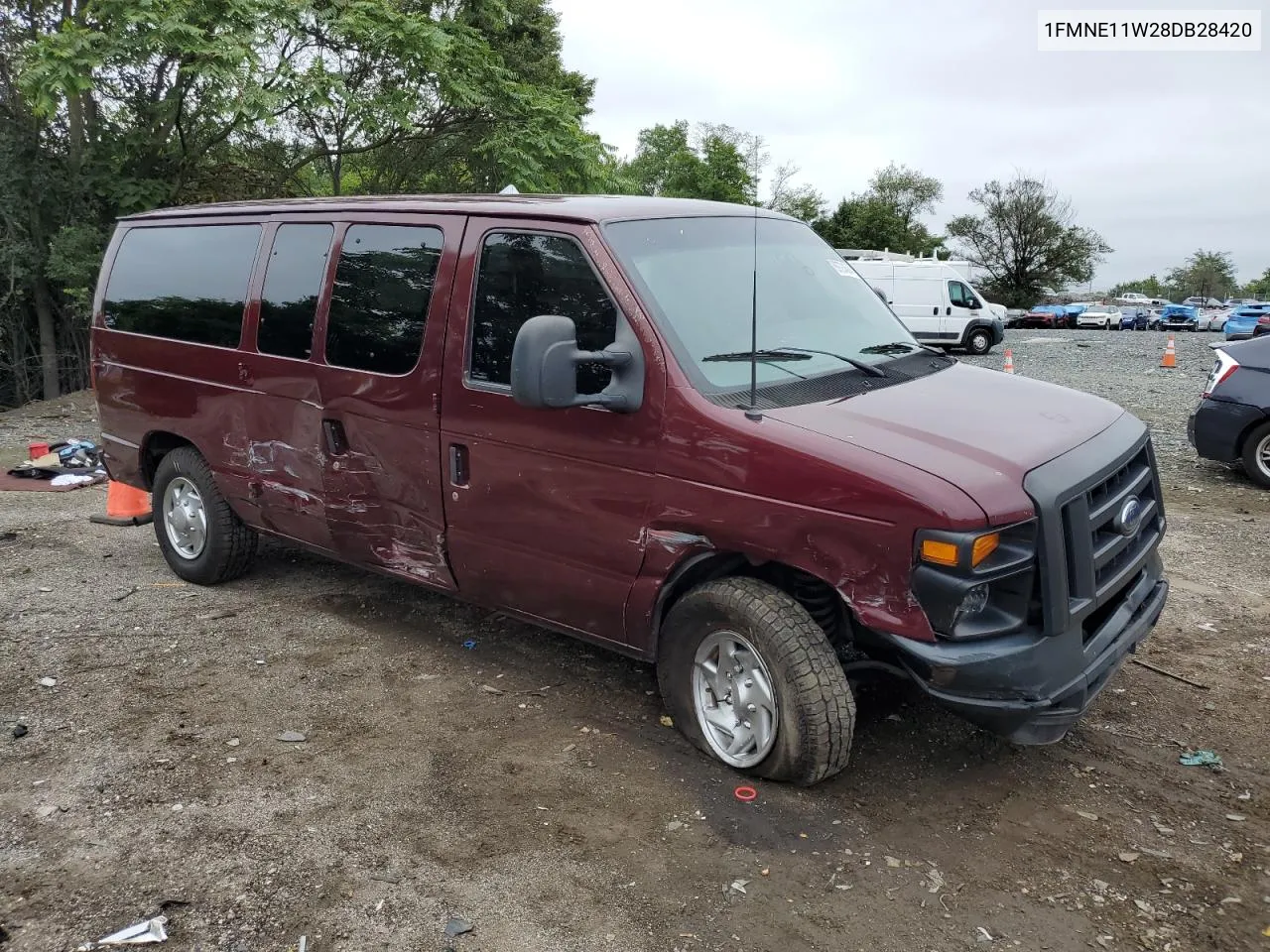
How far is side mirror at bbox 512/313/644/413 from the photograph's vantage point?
3.50 m

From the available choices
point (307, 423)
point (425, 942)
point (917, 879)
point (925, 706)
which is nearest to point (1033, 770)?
point (925, 706)

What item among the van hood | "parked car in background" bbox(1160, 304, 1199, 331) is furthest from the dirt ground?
"parked car in background" bbox(1160, 304, 1199, 331)

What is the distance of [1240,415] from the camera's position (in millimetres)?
8609

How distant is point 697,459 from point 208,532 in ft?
11.7

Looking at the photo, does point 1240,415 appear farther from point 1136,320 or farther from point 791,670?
point 1136,320

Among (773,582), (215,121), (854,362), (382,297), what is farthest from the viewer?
(215,121)

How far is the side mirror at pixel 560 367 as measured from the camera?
3.50 meters

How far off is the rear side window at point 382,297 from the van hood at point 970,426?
5.77ft

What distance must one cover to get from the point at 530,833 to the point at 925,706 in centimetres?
192

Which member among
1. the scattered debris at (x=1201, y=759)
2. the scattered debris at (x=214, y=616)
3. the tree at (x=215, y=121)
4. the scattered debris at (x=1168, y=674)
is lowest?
the scattered debris at (x=1201, y=759)

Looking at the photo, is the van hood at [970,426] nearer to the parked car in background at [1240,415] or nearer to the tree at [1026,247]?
the parked car in background at [1240,415]

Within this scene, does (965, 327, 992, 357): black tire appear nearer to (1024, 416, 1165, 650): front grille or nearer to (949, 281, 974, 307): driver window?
(949, 281, 974, 307): driver window

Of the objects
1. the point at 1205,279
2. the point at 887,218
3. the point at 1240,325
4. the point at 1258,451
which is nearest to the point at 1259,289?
the point at 1205,279

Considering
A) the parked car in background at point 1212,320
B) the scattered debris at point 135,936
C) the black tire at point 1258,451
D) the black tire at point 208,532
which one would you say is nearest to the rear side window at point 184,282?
the black tire at point 208,532
